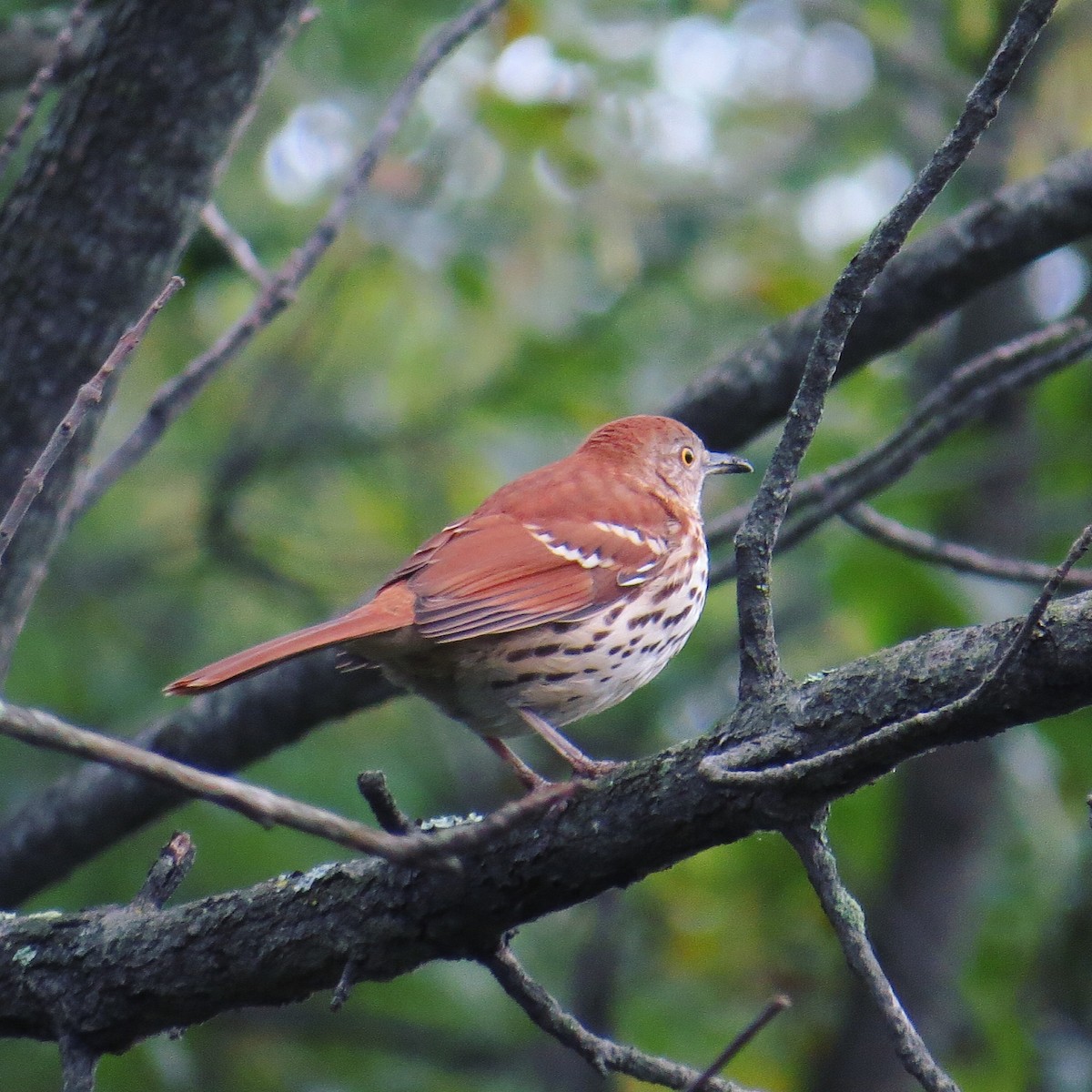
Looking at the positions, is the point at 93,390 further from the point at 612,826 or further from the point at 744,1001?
the point at 744,1001

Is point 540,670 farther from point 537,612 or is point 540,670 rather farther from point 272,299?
point 272,299

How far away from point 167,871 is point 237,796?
102 cm

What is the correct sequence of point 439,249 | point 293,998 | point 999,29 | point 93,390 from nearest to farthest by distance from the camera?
point 93,390, point 293,998, point 439,249, point 999,29

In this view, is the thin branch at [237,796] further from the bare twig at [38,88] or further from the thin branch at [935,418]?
the thin branch at [935,418]

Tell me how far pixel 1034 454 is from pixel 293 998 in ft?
14.3

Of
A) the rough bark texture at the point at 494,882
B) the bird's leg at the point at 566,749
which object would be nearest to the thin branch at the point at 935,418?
the bird's leg at the point at 566,749

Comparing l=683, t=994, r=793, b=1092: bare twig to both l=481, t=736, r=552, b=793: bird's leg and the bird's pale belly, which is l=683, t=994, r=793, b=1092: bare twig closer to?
l=481, t=736, r=552, b=793: bird's leg

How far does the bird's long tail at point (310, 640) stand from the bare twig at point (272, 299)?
0.72 metres

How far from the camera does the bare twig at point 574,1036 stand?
2.32 m

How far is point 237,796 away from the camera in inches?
64.0

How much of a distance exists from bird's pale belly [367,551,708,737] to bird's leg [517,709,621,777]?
0.09ft

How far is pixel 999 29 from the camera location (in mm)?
6328

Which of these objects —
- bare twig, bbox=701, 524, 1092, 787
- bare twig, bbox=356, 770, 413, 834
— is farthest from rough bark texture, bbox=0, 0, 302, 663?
bare twig, bbox=701, 524, 1092, 787

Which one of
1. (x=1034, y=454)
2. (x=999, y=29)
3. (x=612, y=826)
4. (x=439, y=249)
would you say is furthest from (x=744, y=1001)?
(x=612, y=826)
